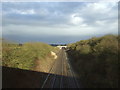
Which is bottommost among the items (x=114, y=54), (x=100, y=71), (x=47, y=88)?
(x=47, y=88)

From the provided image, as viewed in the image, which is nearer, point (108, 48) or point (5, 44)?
point (108, 48)

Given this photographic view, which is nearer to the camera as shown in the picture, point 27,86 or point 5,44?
point 27,86

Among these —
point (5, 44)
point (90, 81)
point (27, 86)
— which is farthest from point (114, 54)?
point (5, 44)

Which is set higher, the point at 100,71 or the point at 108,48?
the point at 108,48

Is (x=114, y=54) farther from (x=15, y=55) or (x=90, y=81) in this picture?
(x=15, y=55)

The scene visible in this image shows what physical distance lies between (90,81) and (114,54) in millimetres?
4655

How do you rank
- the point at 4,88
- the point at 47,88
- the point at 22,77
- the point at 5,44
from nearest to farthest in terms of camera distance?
the point at 4,88 < the point at 47,88 < the point at 22,77 < the point at 5,44

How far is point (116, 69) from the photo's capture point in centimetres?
1684

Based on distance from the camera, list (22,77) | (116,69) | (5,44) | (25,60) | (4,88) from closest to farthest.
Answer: (116,69), (4,88), (22,77), (5,44), (25,60)

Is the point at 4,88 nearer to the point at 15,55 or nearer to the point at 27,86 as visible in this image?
the point at 27,86

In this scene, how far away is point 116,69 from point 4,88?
10.3 m

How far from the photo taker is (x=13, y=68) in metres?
24.0

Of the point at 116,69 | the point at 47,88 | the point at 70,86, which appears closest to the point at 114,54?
the point at 116,69

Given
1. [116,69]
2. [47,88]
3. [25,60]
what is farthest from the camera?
[25,60]
